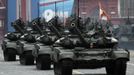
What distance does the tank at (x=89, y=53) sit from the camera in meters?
20.3

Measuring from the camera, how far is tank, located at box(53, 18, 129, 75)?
798 inches

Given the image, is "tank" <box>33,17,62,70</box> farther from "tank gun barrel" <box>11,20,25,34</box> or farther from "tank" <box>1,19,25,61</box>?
"tank gun barrel" <box>11,20,25,34</box>

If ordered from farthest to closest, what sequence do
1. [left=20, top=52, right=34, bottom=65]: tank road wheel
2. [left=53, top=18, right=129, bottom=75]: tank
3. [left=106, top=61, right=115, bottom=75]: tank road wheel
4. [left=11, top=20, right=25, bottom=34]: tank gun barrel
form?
[left=11, top=20, right=25, bottom=34]: tank gun barrel → [left=20, top=52, right=34, bottom=65]: tank road wheel → [left=106, top=61, right=115, bottom=75]: tank road wheel → [left=53, top=18, right=129, bottom=75]: tank

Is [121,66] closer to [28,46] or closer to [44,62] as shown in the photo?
[44,62]

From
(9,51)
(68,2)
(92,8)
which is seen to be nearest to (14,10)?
(92,8)

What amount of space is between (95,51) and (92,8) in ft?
256

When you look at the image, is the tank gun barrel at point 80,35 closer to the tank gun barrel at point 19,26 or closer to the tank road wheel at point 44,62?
the tank road wheel at point 44,62

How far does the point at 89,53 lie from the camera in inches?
813

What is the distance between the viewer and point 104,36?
21672mm

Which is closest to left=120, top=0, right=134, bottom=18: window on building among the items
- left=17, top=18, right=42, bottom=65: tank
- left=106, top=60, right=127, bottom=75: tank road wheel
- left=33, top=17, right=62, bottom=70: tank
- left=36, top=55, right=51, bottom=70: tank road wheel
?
left=17, top=18, right=42, bottom=65: tank

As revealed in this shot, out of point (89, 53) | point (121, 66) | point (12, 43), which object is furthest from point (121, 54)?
point (12, 43)

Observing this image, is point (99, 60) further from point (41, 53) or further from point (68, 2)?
point (68, 2)

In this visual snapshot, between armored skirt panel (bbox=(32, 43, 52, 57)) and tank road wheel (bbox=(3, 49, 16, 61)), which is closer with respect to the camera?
armored skirt panel (bbox=(32, 43, 52, 57))

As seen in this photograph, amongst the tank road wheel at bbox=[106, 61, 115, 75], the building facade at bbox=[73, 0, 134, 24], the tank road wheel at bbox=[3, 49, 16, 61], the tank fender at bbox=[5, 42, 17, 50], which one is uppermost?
the building facade at bbox=[73, 0, 134, 24]
